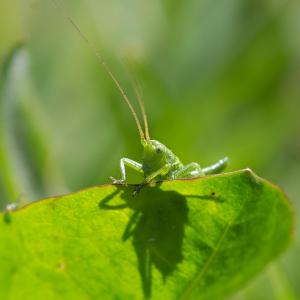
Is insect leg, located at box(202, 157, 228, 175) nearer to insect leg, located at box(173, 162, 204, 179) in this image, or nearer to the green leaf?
insect leg, located at box(173, 162, 204, 179)

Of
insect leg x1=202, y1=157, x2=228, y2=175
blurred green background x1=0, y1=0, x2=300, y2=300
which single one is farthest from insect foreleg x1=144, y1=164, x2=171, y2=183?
blurred green background x1=0, y1=0, x2=300, y2=300

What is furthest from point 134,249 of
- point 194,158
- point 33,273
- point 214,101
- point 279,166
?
point 279,166

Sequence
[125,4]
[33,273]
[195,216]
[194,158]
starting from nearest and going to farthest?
1. [33,273]
2. [195,216]
3. [194,158]
4. [125,4]

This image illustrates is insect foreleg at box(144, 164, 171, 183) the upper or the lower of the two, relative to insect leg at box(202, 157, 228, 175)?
upper

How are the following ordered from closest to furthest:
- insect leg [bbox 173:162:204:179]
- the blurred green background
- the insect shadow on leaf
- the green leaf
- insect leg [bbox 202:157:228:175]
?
the green leaf → the insect shadow on leaf → insect leg [bbox 173:162:204:179] → insect leg [bbox 202:157:228:175] → the blurred green background

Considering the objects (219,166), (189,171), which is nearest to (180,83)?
(219,166)

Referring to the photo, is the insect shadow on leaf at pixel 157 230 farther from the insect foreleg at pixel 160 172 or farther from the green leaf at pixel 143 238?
the insect foreleg at pixel 160 172

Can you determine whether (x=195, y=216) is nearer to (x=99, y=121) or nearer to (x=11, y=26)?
(x=99, y=121)
